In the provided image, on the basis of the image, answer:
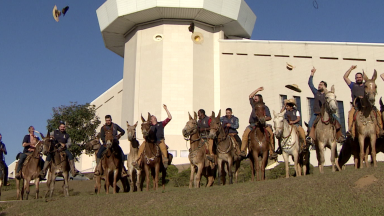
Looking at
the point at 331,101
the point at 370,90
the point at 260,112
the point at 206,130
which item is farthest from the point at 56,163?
the point at 370,90

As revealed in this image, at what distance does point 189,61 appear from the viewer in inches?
1545

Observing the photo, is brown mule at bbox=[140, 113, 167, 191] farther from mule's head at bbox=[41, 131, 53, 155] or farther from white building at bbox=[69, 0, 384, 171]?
white building at bbox=[69, 0, 384, 171]


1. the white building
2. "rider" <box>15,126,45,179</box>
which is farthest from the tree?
"rider" <box>15,126,45,179</box>

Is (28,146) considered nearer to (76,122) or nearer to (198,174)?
(198,174)

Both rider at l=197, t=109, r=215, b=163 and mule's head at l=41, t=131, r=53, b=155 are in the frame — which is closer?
rider at l=197, t=109, r=215, b=163

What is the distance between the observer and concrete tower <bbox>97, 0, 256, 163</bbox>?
126ft

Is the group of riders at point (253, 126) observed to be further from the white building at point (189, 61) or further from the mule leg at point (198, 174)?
the white building at point (189, 61)

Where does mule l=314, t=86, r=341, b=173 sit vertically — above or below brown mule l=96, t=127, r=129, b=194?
above

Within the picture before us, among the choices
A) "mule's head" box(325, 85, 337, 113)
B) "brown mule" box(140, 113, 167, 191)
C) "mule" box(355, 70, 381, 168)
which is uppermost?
"mule's head" box(325, 85, 337, 113)

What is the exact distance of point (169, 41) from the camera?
39.5 m

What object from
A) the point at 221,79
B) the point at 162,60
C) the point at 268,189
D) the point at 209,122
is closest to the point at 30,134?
→ the point at 209,122

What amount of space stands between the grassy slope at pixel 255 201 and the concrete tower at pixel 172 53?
80.5 feet

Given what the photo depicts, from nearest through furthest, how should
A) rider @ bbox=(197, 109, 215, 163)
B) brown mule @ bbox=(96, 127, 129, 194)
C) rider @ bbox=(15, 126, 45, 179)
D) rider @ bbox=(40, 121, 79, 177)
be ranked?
rider @ bbox=(197, 109, 215, 163) < brown mule @ bbox=(96, 127, 129, 194) < rider @ bbox=(40, 121, 79, 177) < rider @ bbox=(15, 126, 45, 179)

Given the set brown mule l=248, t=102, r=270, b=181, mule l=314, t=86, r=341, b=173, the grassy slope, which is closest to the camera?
the grassy slope
